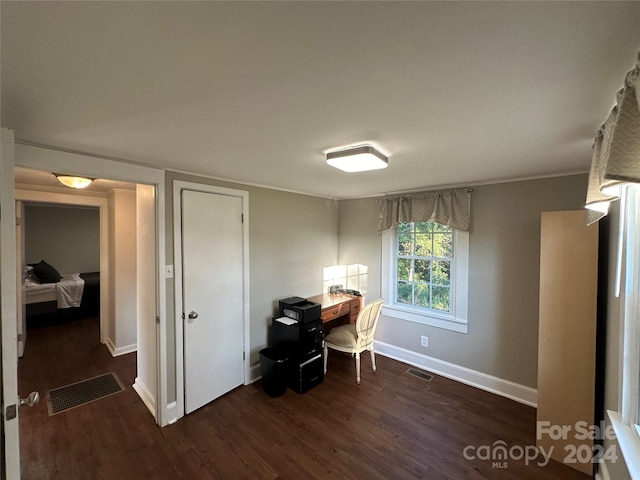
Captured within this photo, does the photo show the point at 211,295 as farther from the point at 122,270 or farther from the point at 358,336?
the point at 122,270

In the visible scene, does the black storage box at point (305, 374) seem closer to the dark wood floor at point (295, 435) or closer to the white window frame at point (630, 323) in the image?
the dark wood floor at point (295, 435)

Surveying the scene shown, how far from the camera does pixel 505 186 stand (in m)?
2.76

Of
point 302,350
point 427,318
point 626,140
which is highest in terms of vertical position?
point 626,140

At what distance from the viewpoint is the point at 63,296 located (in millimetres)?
4805

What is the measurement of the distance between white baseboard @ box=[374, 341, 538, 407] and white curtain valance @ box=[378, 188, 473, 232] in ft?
5.33

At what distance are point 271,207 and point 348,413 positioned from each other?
2328 mm

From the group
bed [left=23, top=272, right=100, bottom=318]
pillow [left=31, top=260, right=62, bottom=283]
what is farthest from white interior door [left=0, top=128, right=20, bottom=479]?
pillow [left=31, top=260, right=62, bottom=283]

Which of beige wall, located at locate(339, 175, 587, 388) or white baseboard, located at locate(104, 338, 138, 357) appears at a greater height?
beige wall, located at locate(339, 175, 587, 388)

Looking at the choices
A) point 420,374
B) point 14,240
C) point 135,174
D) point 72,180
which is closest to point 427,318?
point 420,374

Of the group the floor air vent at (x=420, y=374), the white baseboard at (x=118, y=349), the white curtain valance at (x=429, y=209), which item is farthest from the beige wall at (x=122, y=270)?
the floor air vent at (x=420, y=374)

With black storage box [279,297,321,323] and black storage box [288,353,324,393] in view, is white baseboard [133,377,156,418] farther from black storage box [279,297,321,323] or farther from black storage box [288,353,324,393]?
black storage box [279,297,321,323]

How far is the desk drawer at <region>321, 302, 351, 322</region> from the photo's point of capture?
129 inches

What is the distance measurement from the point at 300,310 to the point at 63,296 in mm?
4852

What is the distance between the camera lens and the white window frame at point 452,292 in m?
3.02
